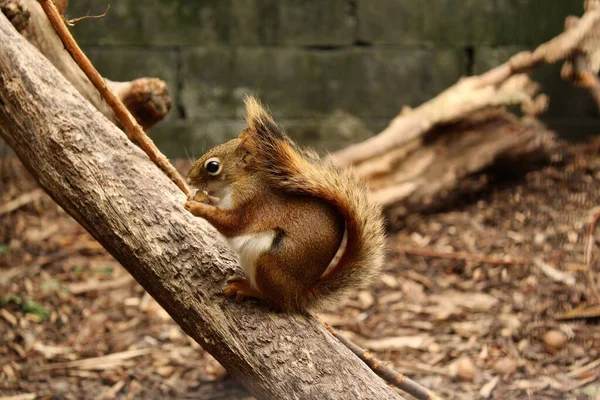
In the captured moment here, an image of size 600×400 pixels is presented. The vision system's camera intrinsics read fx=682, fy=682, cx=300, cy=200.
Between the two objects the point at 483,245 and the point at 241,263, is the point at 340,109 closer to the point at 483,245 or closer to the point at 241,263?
the point at 483,245

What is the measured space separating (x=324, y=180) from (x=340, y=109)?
3702 mm

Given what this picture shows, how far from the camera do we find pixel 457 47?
520cm

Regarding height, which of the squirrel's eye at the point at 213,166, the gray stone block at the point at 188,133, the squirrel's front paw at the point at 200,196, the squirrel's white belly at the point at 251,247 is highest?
the gray stone block at the point at 188,133

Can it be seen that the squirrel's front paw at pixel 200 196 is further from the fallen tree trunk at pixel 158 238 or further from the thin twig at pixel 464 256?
the thin twig at pixel 464 256

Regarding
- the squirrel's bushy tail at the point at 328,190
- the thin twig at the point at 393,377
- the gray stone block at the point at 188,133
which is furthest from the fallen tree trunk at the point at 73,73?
the gray stone block at the point at 188,133

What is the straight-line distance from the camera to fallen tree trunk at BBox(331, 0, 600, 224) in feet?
13.7

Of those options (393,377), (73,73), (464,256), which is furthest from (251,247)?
(464,256)

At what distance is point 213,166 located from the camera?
1.78 metres

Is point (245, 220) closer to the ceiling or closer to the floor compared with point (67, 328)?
closer to the ceiling

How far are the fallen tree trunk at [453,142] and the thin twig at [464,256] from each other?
0.32 m

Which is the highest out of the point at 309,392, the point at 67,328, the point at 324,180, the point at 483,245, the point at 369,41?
the point at 369,41

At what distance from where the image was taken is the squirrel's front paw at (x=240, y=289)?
177 centimetres

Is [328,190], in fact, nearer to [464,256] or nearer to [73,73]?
[73,73]

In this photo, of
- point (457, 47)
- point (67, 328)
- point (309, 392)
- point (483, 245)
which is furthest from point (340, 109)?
point (309, 392)
